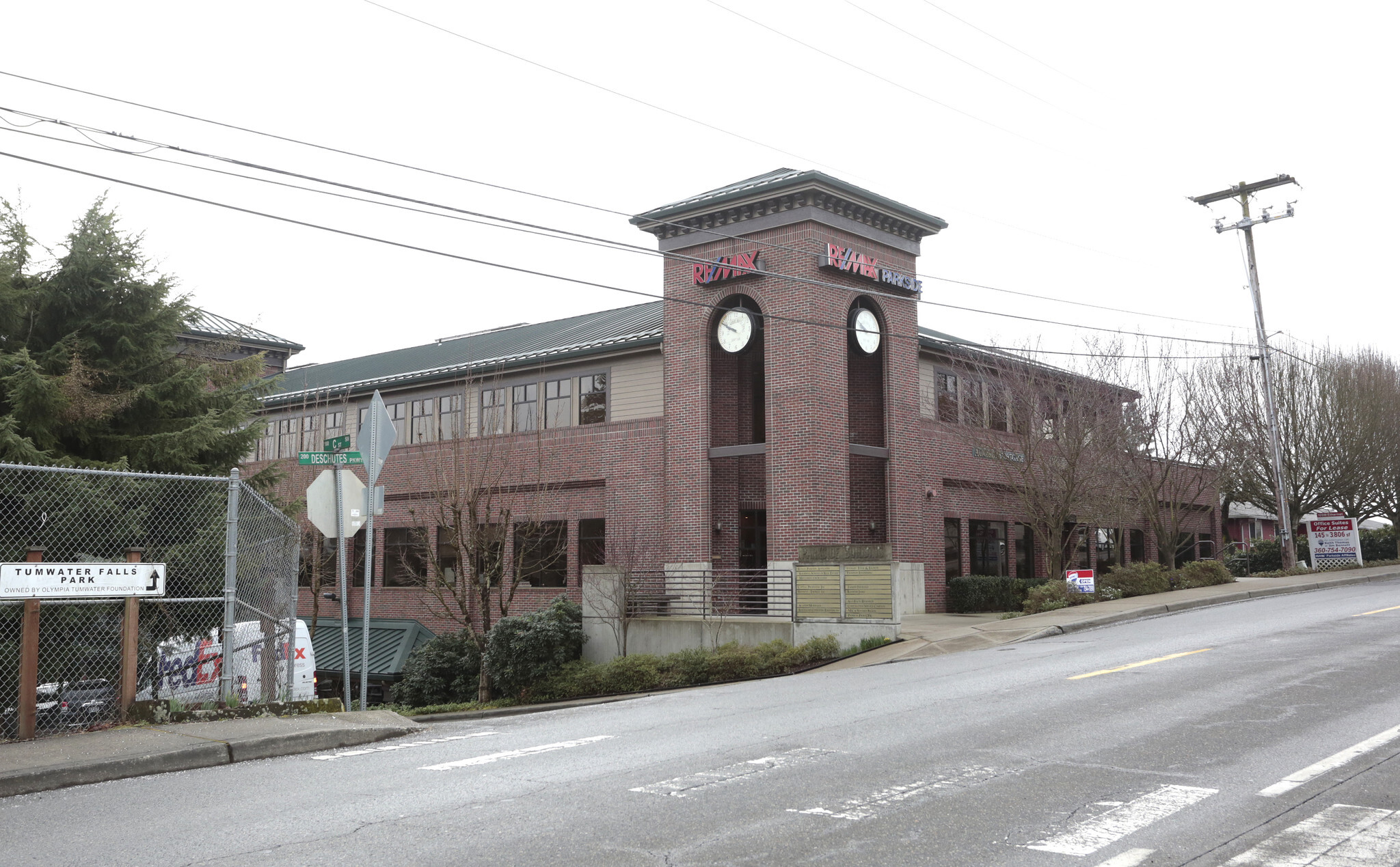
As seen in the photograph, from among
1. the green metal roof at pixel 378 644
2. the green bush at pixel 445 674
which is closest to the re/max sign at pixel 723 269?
the green bush at pixel 445 674

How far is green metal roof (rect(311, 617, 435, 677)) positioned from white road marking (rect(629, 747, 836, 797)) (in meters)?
24.2

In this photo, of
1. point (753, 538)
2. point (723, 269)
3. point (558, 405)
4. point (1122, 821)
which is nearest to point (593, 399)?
point (558, 405)

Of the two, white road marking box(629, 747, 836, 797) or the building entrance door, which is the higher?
the building entrance door

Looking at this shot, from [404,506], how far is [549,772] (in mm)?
28251

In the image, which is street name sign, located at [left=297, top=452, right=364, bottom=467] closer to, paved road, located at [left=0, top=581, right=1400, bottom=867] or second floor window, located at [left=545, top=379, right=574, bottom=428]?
paved road, located at [left=0, top=581, right=1400, bottom=867]

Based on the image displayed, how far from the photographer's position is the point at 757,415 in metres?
29.3

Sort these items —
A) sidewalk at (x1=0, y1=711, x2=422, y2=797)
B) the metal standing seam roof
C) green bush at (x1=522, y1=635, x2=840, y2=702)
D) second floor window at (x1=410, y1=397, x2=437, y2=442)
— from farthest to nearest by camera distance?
the metal standing seam roof
second floor window at (x1=410, y1=397, x2=437, y2=442)
green bush at (x1=522, y1=635, x2=840, y2=702)
sidewalk at (x1=0, y1=711, x2=422, y2=797)

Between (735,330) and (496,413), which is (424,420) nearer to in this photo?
(496,413)

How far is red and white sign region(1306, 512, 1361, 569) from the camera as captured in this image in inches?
1352

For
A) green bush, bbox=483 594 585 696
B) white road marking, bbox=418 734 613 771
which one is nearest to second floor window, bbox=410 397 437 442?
green bush, bbox=483 594 585 696

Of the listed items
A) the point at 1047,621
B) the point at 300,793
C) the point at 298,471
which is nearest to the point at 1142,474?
the point at 1047,621

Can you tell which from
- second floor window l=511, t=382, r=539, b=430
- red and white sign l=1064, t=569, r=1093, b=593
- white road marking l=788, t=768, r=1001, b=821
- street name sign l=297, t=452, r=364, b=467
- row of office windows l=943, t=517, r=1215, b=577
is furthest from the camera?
second floor window l=511, t=382, r=539, b=430

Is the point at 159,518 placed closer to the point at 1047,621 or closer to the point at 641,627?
the point at 641,627

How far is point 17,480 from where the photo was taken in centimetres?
1194
